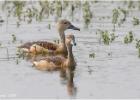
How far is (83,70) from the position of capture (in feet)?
54.1

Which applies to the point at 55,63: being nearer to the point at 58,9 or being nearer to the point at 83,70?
the point at 83,70

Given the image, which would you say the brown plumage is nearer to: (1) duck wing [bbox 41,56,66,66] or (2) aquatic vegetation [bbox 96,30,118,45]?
(1) duck wing [bbox 41,56,66,66]

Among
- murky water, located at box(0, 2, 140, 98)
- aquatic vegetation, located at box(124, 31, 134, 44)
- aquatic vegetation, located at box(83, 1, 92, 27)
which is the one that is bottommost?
murky water, located at box(0, 2, 140, 98)

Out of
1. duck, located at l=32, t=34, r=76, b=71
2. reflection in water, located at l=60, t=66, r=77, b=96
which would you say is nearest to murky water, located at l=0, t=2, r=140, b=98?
reflection in water, located at l=60, t=66, r=77, b=96

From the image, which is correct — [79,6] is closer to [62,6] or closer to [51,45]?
[62,6]

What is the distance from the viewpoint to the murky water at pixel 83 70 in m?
14.0

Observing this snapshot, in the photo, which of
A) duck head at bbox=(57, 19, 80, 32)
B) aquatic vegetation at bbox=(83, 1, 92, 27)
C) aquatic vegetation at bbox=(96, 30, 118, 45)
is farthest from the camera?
aquatic vegetation at bbox=(83, 1, 92, 27)

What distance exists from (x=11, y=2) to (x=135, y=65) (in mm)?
12480

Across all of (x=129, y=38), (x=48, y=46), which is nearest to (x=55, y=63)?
A: (x=48, y=46)

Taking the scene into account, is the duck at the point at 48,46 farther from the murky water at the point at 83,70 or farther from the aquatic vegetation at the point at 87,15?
the aquatic vegetation at the point at 87,15

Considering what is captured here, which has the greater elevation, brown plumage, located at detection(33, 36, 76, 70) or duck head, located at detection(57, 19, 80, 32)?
duck head, located at detection(57, 19, 80, 32)

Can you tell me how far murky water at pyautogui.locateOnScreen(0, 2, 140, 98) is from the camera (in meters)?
14.0

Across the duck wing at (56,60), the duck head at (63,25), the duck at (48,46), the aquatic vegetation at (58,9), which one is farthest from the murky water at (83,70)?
the aquatic vegetation at (58,9)

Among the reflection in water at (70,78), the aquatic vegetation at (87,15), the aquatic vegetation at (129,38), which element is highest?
the aquatic vegetation at (87,15)
